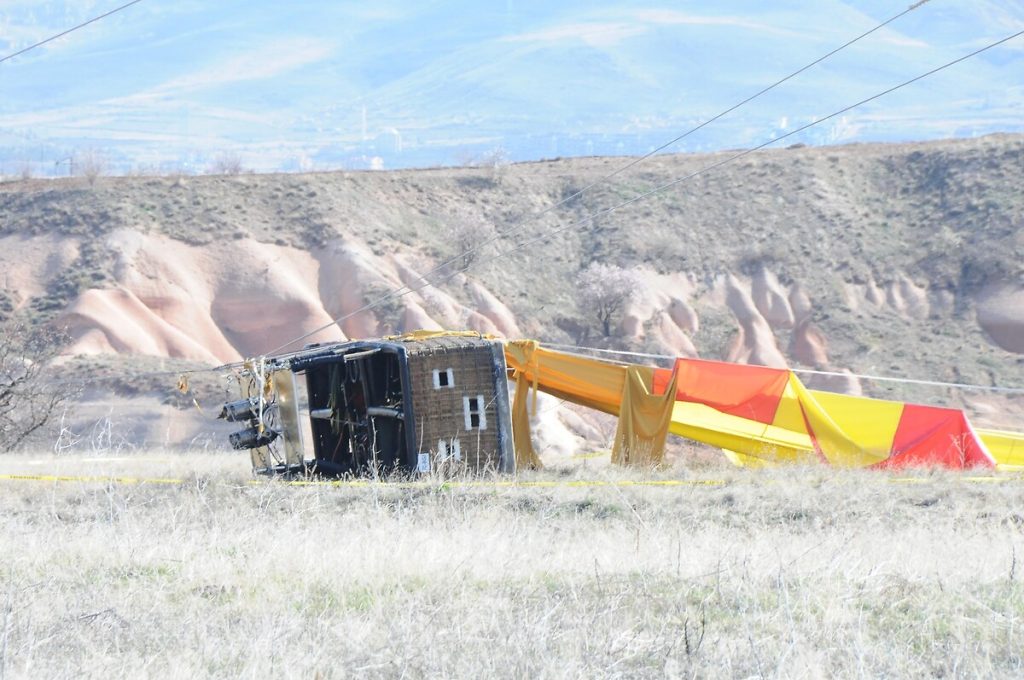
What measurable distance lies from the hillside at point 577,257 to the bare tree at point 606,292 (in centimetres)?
57

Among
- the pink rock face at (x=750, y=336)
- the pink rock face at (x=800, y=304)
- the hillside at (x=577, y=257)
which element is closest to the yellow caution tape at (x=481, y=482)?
the hillside at (x=577, y=257)

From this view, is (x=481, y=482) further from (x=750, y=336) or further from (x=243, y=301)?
(x=750, y=336)

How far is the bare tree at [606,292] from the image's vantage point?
4919cm

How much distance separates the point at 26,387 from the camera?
95.5 ft

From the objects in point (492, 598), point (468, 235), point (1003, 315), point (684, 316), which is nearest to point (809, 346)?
point (684, 316)

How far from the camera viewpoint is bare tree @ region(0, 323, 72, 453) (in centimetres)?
2622

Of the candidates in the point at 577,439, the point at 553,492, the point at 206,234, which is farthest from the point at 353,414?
the point at 206,234

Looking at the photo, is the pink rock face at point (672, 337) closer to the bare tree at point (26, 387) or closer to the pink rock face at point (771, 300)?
the pink rock face at point (771, 300)

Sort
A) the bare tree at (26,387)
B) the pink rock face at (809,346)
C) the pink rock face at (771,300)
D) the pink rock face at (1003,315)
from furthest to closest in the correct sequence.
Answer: the pink rock face at (771,300) → the pink rock face at (809,346) → the pink rock face at (1003,315) → the bare tree at (26,387)

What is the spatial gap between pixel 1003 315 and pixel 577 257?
1789 centimetres

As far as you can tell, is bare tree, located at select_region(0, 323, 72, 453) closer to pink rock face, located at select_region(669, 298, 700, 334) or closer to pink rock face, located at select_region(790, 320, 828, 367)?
pink rock face, located at select_region(669, 298, 700, 334)

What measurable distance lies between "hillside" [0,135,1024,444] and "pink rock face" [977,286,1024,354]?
9cm

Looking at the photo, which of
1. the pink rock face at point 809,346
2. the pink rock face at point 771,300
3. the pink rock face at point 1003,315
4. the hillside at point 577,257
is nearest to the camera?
the hillside at point 577,257

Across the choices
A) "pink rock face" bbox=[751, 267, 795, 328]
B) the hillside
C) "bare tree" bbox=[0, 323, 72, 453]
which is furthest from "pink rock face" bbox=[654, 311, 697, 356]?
"bare tree" bbox=[0, 323, 72, 453]
